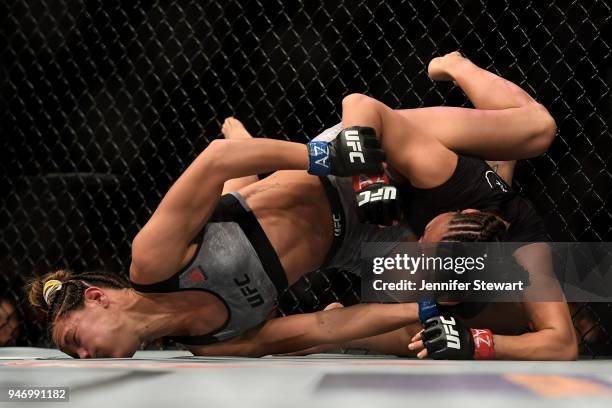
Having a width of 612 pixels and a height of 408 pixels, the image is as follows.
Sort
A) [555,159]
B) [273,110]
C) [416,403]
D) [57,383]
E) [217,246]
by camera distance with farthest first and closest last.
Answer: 1. [273,110]
2. [555,159]
3. [217,246]
4. [57,383]
5. [416,403]

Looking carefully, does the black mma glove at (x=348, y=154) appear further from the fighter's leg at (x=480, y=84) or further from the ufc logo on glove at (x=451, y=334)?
the fighter's leg at (x=480, y=84)

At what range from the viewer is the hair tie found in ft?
5.88

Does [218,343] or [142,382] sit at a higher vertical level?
[142,382]

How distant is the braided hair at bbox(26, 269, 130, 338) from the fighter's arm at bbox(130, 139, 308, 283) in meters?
0.18

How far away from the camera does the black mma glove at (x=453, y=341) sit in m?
1.56

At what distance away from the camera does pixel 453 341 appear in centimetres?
156

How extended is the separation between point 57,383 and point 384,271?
3.35 feet

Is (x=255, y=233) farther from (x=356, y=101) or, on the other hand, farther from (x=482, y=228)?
(x=482, y=228)

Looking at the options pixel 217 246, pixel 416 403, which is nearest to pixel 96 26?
pixel 217 246

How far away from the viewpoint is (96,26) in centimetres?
327

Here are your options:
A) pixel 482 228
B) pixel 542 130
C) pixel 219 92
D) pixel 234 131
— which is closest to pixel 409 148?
pixel 482 228

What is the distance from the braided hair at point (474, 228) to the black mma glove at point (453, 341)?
7.7 inches

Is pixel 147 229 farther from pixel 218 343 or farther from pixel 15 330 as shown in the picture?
pixel 15 330

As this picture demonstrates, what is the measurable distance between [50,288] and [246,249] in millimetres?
501
